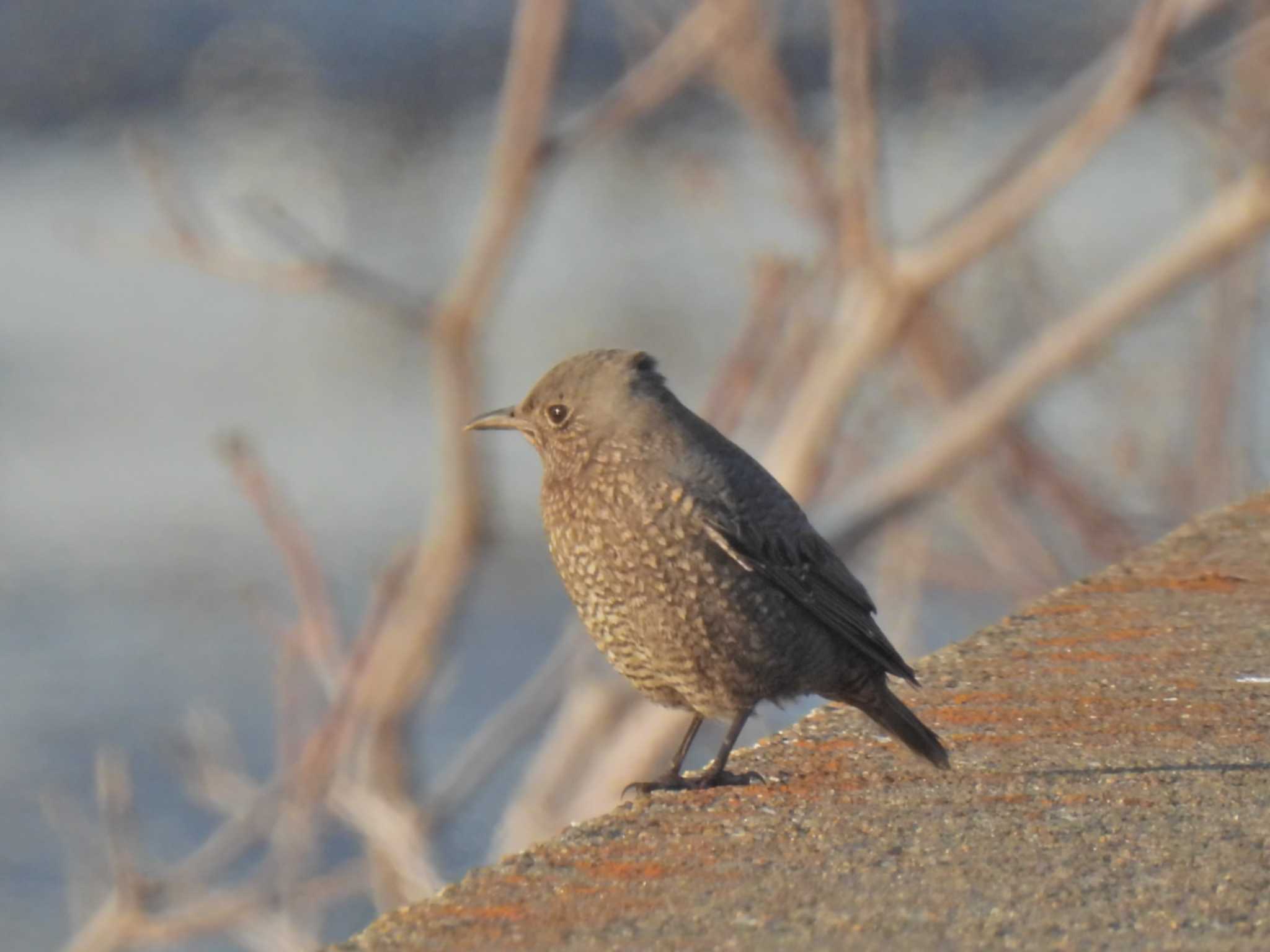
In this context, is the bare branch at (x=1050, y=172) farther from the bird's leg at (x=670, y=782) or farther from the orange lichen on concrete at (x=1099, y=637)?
the bird's leg at (x=670, y=782)

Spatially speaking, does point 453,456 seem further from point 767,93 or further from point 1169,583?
point 1169,583

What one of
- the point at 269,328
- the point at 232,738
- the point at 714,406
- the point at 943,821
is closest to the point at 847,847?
the point at 943,821

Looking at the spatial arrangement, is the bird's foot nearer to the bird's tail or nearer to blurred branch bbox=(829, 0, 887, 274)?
the bird's tail

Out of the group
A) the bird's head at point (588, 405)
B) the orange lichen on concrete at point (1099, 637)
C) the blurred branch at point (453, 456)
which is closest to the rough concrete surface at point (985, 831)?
the orange lichen on concrete at point (1099, 637)

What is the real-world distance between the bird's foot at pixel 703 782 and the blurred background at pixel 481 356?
0.24m

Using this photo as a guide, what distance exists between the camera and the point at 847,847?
2854mm

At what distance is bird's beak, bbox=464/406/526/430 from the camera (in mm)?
4078

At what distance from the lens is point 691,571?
12.1 feet

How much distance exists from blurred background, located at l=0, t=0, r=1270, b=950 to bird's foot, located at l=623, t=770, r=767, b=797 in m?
0.24

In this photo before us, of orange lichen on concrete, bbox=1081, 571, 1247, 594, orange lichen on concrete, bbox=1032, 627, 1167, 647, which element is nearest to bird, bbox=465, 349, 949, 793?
orange lichen on concrete, bbox=1032, 627, 1167, 647

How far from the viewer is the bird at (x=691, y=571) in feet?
12.0

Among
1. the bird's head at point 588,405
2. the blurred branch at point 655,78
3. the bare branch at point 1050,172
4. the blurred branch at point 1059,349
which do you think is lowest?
the bird's head at point 588,405

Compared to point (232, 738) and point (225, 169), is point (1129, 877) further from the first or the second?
point (225, 169)

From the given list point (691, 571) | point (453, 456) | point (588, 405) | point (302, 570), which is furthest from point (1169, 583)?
point (453, 456)
